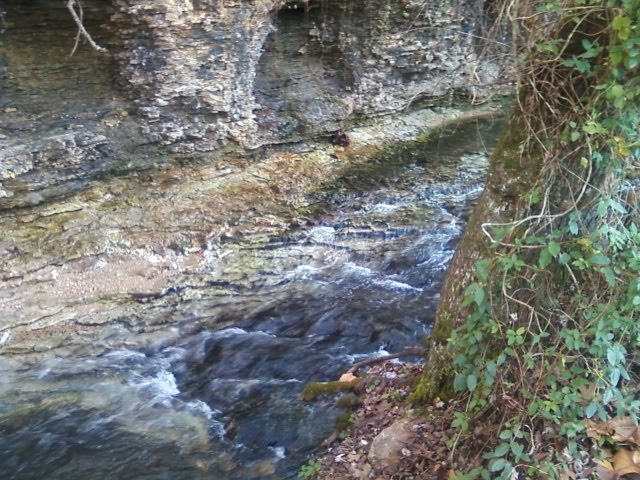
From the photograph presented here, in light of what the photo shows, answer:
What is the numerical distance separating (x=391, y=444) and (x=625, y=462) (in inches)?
44.1

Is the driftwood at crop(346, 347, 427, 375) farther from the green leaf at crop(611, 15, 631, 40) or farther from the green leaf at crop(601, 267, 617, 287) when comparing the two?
the green leaf at crop(611, 15, 631, 40)

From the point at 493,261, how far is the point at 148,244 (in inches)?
190

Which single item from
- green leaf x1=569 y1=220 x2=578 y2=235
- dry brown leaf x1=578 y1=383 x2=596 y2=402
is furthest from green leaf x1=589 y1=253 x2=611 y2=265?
dry brown leaf x1=578 y1=383 x2=596 y2=402

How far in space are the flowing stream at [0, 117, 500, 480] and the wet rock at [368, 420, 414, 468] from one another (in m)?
0.80

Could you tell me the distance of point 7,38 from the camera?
18.6 feet

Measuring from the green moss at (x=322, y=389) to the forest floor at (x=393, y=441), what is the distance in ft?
0.78

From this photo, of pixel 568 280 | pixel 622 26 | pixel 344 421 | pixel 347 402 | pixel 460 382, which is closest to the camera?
pixel 622 26

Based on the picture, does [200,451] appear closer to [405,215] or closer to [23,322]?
[23,322]

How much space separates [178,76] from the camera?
6582mm

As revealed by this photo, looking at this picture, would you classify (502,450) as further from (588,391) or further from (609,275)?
(609,275)

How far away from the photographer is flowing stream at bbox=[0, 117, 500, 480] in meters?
4.39

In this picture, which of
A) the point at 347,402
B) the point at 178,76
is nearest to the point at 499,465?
the point at 347,402

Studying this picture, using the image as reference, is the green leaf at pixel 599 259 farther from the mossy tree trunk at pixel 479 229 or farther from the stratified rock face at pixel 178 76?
the stratified rock face at pixel 178 76

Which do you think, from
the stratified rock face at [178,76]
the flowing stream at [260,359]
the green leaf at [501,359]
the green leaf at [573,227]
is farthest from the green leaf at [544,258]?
the stratified rock face at [178,76]
